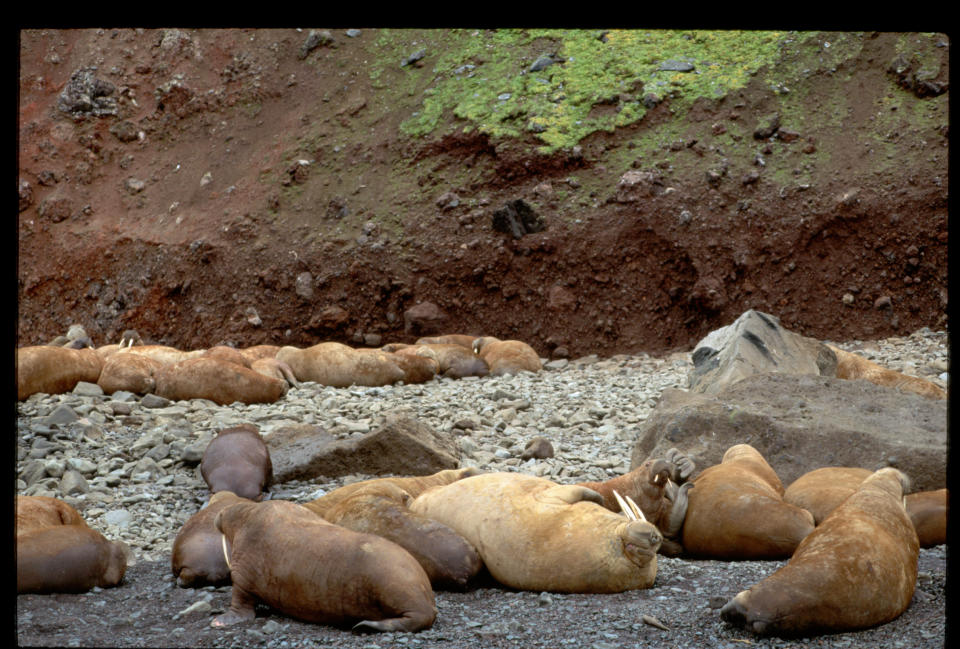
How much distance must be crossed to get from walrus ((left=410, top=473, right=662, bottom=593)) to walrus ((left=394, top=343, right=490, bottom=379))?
8.68 meters

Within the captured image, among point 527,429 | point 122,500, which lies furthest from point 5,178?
point 527,429

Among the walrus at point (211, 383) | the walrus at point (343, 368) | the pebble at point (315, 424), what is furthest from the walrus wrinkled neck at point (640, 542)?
the walrus at point (343, 368)

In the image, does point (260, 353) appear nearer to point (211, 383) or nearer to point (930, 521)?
point (211, 383)

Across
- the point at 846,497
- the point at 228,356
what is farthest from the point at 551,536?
the point at 228,356

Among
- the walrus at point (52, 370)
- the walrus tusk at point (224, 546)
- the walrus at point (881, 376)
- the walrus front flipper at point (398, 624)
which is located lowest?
the walrus at point (881, 376)

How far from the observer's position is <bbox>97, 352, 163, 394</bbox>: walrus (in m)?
10.3

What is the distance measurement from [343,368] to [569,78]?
9166 millimetres

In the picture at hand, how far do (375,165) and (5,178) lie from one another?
16590 millimetres

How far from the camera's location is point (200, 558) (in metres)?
4.61

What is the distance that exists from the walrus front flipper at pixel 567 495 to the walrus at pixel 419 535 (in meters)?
0.49

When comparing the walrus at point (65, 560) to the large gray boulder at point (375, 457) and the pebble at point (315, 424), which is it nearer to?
the pebble at point (315, 424)

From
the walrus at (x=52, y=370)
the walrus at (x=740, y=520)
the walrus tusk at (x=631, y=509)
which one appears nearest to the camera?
the walrus tusk at (x=631, y=509)

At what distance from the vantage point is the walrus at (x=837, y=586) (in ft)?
11.1

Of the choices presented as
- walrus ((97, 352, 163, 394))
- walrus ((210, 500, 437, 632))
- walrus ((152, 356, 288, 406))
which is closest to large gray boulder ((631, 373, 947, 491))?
walrus ((210, 500, 437, 632))
